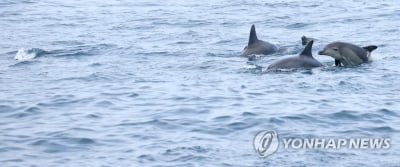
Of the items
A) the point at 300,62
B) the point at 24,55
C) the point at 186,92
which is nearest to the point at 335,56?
the point at 300,62

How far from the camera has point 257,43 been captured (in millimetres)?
24562

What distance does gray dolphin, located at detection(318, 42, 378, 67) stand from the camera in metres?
21.9

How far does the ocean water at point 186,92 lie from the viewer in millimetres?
14852

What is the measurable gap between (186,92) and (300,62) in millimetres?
3368

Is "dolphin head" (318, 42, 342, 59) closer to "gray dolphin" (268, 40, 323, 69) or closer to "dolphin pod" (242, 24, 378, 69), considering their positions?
"dolphin pod" (242, 24, 378, 69)

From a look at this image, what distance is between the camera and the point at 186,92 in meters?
19.7

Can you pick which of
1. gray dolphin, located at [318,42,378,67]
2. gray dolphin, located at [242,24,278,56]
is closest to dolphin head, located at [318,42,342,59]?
gray dolphin, located at [318,42,378,67]

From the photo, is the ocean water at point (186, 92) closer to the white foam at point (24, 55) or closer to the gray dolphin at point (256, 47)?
the white foam at point (24, 55)

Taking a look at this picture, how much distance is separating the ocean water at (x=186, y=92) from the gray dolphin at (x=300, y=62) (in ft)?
0.99

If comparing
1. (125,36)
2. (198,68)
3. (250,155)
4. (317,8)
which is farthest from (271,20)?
(250,155)

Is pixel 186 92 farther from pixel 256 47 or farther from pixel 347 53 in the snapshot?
pixel 256 47

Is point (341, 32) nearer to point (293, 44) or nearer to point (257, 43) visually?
point (293, 44)

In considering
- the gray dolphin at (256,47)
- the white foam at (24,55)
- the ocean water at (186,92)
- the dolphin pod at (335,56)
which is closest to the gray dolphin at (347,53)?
the dolphin pod at (335,56)

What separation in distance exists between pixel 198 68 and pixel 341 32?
7578mm
